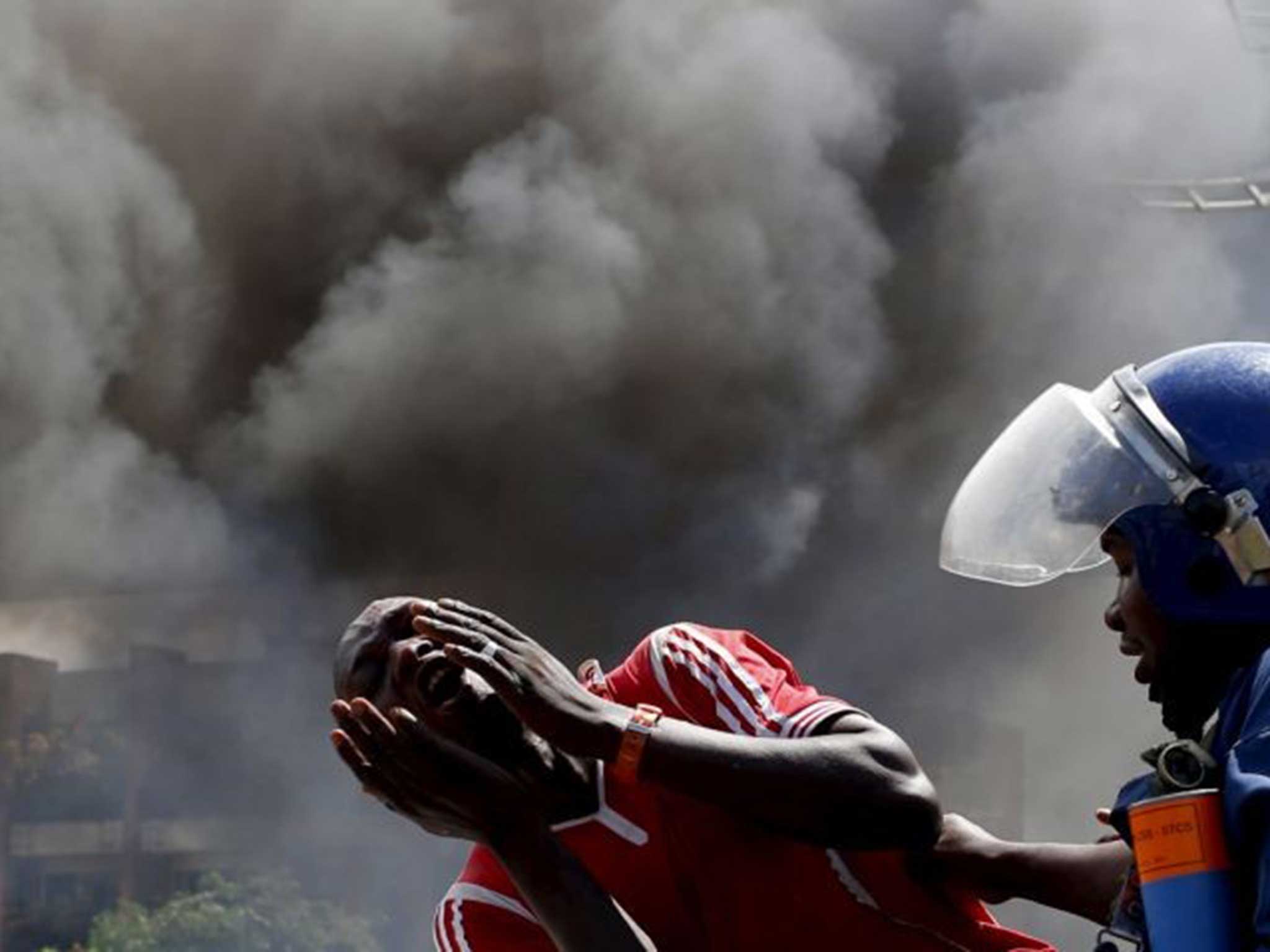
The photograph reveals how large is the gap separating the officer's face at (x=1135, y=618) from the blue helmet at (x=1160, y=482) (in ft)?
0.04

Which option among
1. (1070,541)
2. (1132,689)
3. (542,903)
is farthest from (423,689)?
(1132,689)

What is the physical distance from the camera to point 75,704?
1354cm

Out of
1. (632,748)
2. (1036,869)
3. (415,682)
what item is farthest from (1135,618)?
(415,682)

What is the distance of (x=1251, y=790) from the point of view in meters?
1.30

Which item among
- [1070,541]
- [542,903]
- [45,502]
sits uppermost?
[45,502]

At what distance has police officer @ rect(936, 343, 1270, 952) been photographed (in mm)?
1458

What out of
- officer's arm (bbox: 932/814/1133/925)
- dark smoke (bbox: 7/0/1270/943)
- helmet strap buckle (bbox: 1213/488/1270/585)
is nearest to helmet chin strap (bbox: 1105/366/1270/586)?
helmet strap buckle (bbox: 1213/488/1270/585)

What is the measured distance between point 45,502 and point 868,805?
11231 millimetres

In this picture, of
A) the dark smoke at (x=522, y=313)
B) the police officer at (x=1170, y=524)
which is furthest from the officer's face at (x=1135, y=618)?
the dark smoke at (x=522, y=313)

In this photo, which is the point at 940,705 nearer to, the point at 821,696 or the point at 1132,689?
the point at 1132,689

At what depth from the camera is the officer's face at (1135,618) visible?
59.9 inches

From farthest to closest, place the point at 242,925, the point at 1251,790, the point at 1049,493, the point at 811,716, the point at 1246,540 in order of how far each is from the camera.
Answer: the point at 242,925 < the point at 811,716 < the point at 1049,493 < the point at 1246,540 < the point at 1251,790

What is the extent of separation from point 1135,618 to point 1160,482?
0.11 metres

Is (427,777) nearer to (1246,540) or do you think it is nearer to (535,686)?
(535,686)
